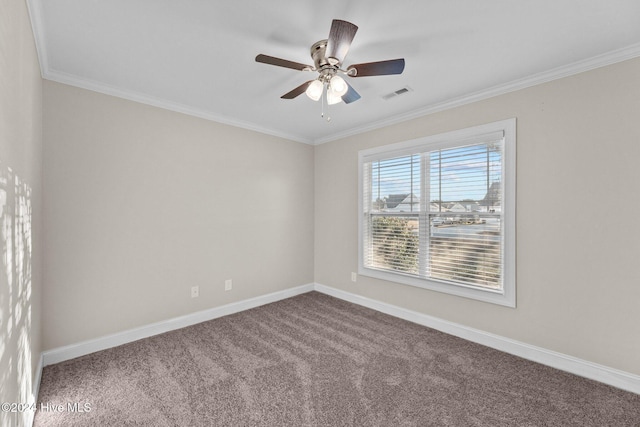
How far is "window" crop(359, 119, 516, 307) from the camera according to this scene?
8.92 ft

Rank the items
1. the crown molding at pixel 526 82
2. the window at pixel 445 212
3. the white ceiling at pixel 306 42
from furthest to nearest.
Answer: the window at pixel 445 212, the crown molding at pixel 526 82, the white ceiling at pixel 306 42

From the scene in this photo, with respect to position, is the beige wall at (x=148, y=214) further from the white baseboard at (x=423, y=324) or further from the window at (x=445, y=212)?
the window at (x=445, y=212)

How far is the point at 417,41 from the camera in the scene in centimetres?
199

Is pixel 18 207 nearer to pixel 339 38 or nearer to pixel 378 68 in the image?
pixel 339 38

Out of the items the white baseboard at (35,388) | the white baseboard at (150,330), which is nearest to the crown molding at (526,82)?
the white baseboard at (150,330)

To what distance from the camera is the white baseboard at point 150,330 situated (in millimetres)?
2447

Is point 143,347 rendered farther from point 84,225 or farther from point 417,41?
point 417,41

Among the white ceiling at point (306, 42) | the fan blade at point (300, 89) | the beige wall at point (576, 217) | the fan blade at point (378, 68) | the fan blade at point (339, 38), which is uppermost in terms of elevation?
the white ceiling at point (306, 42)

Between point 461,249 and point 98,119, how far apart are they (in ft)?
12.4

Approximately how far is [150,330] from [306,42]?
3073 millimetres

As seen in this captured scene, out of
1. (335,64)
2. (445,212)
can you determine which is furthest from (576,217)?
(335,64)

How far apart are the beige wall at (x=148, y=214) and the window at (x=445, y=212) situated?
4.44ft

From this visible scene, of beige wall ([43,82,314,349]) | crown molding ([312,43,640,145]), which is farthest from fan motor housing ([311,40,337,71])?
beige wall ([43,82,314,349])

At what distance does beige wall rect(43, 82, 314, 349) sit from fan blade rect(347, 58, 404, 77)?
2202 millimetres
